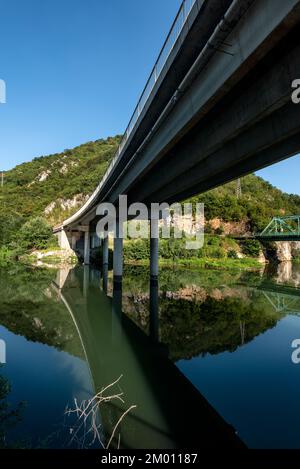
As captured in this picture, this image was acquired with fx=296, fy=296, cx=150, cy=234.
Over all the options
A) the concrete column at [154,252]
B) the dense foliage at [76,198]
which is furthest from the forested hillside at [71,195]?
the concrete column at [154,252]

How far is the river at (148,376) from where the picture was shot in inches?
208

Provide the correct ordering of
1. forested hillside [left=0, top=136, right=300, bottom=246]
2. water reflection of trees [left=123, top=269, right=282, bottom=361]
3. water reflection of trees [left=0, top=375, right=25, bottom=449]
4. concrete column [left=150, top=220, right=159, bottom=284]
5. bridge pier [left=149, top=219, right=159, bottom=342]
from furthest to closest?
forested hillside [left=0, top=136, right=300, bottom=246] → concrete column [left=150, top=220, right=159, bottom=284] → bridge pier [left=149, top=219, right=159, bottom=342] → water reflection of trees [left=123, top=269, right=282, bottom=361] → water reflection of trees [left=0, top=375, right=25, bottom=449]

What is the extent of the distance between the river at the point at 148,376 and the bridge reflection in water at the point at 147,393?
2 centimetres

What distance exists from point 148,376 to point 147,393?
3.59ft

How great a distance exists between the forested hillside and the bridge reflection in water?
51.2m

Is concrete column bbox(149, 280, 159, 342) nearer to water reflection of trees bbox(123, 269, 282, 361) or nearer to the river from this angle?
the river

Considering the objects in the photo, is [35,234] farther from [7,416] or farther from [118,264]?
[7,416]

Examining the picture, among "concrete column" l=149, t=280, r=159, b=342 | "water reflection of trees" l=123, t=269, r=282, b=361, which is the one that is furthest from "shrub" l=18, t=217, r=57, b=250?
"concrete column" l=149, t=280, r=159, b=342

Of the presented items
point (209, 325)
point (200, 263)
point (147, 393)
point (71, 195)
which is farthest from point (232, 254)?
point (71, 195)

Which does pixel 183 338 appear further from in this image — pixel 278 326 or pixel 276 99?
pixel 276 99

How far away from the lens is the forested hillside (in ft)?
222

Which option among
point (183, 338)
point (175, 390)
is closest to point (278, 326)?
point (183, 338)

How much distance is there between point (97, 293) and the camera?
22609 mm
